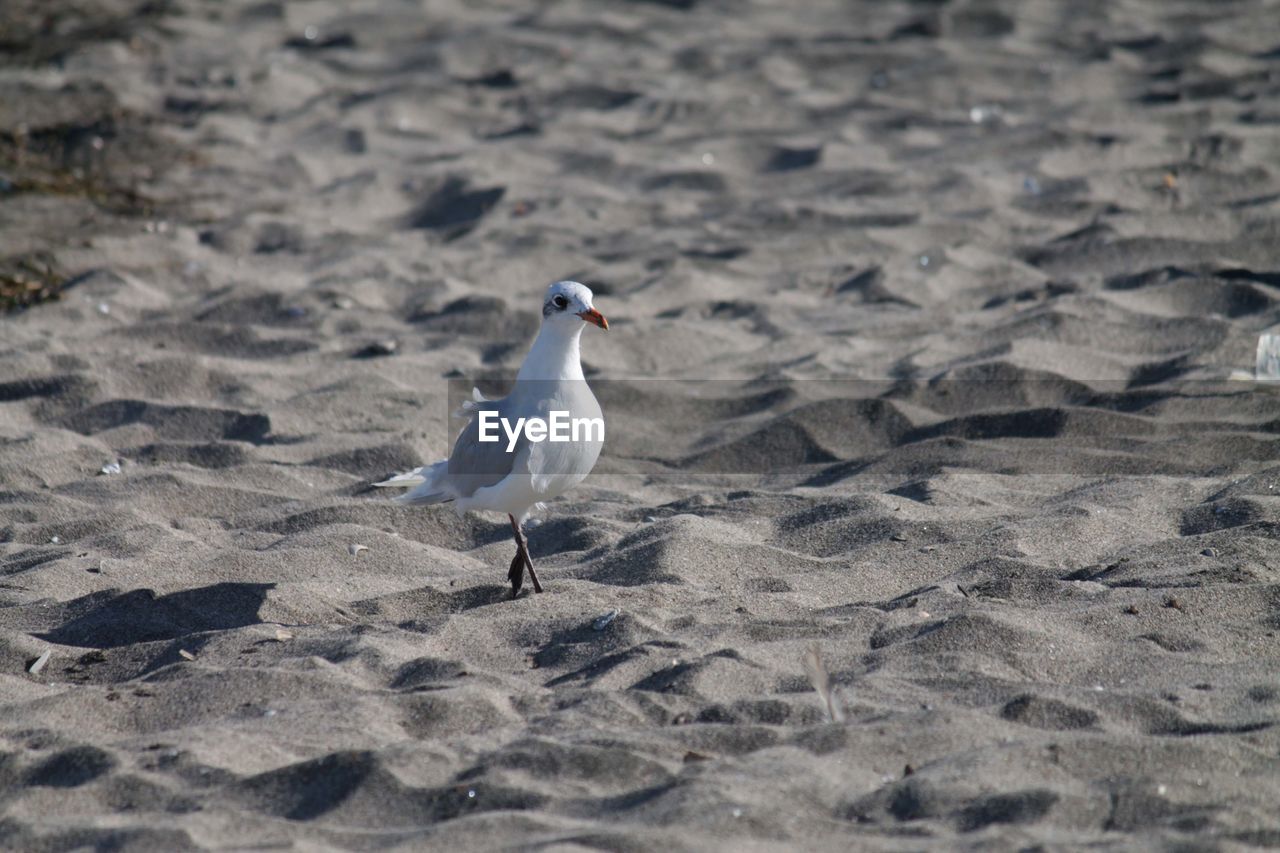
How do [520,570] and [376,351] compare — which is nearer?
[520,570]

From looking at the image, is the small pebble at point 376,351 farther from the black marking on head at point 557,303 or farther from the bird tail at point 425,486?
the black marking on head at point 557,303

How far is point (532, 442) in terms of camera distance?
390cm

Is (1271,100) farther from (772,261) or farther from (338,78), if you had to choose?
(338,78)

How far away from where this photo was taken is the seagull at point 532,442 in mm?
3893

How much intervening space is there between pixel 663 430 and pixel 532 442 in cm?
145

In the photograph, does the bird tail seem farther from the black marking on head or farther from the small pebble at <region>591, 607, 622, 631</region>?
the small pebble at <region>591, 607, 622, 631</region>

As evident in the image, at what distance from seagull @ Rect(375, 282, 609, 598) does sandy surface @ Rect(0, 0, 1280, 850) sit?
0.23 m

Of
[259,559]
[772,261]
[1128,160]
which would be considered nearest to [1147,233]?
[1128,160]

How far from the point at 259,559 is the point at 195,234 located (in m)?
3.58

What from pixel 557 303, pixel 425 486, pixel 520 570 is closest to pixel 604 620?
pixel 520 570

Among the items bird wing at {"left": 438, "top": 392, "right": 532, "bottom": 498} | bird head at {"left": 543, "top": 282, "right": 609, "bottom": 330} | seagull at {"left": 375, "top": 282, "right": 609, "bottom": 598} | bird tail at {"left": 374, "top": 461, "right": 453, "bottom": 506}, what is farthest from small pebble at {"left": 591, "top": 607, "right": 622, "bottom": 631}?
bird head at {"left": 543, "top": 282, "right": 609, "bottom": 330}

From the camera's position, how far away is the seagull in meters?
3.89

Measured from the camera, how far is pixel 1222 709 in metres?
3.01

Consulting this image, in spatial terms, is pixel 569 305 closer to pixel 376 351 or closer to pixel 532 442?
pixel 532 442
